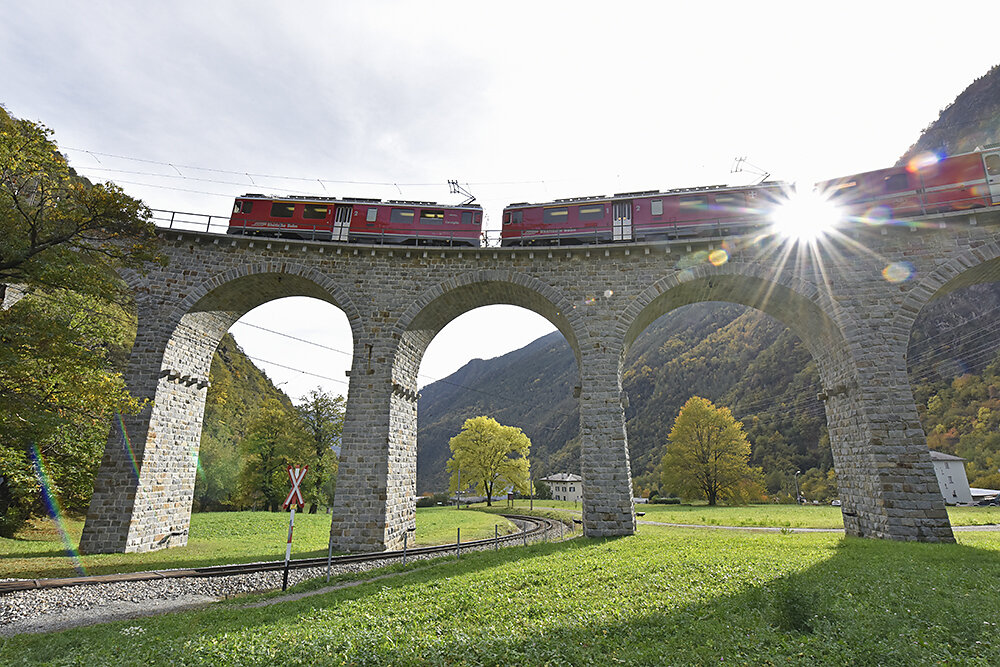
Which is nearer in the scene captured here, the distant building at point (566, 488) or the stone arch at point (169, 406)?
the stone arch at point (169, 406)

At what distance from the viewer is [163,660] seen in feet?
19.2

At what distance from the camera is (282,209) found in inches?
805

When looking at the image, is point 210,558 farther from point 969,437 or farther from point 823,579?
point 969,437

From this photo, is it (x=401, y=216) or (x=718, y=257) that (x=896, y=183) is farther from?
(x=401, y=216)

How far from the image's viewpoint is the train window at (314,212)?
2034 cm

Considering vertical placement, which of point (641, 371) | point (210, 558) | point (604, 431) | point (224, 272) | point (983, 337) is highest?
point (641, 371)

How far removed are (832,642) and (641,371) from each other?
11676cm

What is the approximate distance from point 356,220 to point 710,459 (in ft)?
126

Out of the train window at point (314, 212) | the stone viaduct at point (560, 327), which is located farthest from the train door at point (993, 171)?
the train window at point (314, 212)

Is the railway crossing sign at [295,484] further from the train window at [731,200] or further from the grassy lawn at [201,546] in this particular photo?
the train window at [731,200]

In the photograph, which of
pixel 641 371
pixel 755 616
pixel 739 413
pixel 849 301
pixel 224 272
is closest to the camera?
pixel 755 616

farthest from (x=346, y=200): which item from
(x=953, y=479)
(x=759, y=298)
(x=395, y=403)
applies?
(x=953, y=479)

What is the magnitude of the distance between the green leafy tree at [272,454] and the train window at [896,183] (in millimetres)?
40214

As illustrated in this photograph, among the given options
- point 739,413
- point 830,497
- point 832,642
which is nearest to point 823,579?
point 832,642
